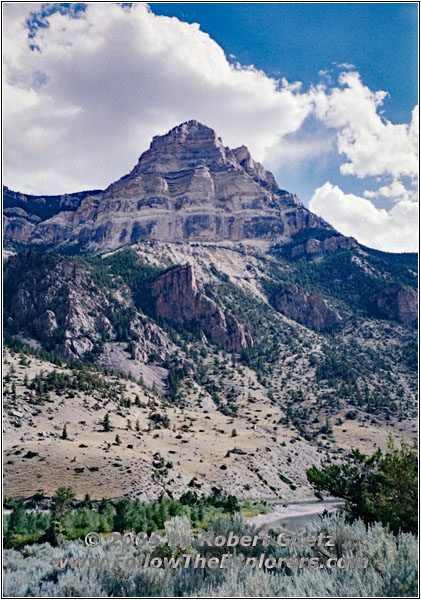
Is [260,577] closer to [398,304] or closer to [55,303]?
[55,303]

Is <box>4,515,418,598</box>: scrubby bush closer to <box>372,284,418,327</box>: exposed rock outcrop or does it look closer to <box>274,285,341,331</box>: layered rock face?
<box>274,285,341,331</box>: layered rock face

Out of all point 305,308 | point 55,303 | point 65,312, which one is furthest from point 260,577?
point 305,308

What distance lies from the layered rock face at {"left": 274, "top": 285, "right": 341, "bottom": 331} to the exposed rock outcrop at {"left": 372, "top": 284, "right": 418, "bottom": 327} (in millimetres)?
17976

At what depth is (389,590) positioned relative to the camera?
7.74 m

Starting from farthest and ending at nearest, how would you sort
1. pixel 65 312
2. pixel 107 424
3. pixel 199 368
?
pixel 199 368 < pixel 65 312 < pixel 107 424

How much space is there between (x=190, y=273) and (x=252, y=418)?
238ft

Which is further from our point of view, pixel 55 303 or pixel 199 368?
pixel 199 368

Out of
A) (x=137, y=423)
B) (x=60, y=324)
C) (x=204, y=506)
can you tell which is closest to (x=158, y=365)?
(x=60, y=324)

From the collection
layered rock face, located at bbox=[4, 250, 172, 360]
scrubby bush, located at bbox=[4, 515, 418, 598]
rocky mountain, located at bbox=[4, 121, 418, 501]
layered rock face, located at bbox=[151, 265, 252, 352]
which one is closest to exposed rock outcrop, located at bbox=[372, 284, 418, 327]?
rocky mountain, located at bbox=[4, 121, 418, 501]

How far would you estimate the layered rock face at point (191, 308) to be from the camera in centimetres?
13538

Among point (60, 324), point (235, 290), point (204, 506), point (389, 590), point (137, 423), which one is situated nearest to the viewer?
point (389, 590)

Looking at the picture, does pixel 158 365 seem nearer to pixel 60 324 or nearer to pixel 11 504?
pixel 60 324

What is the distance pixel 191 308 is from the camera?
14325cm

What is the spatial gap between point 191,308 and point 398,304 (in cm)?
8226
